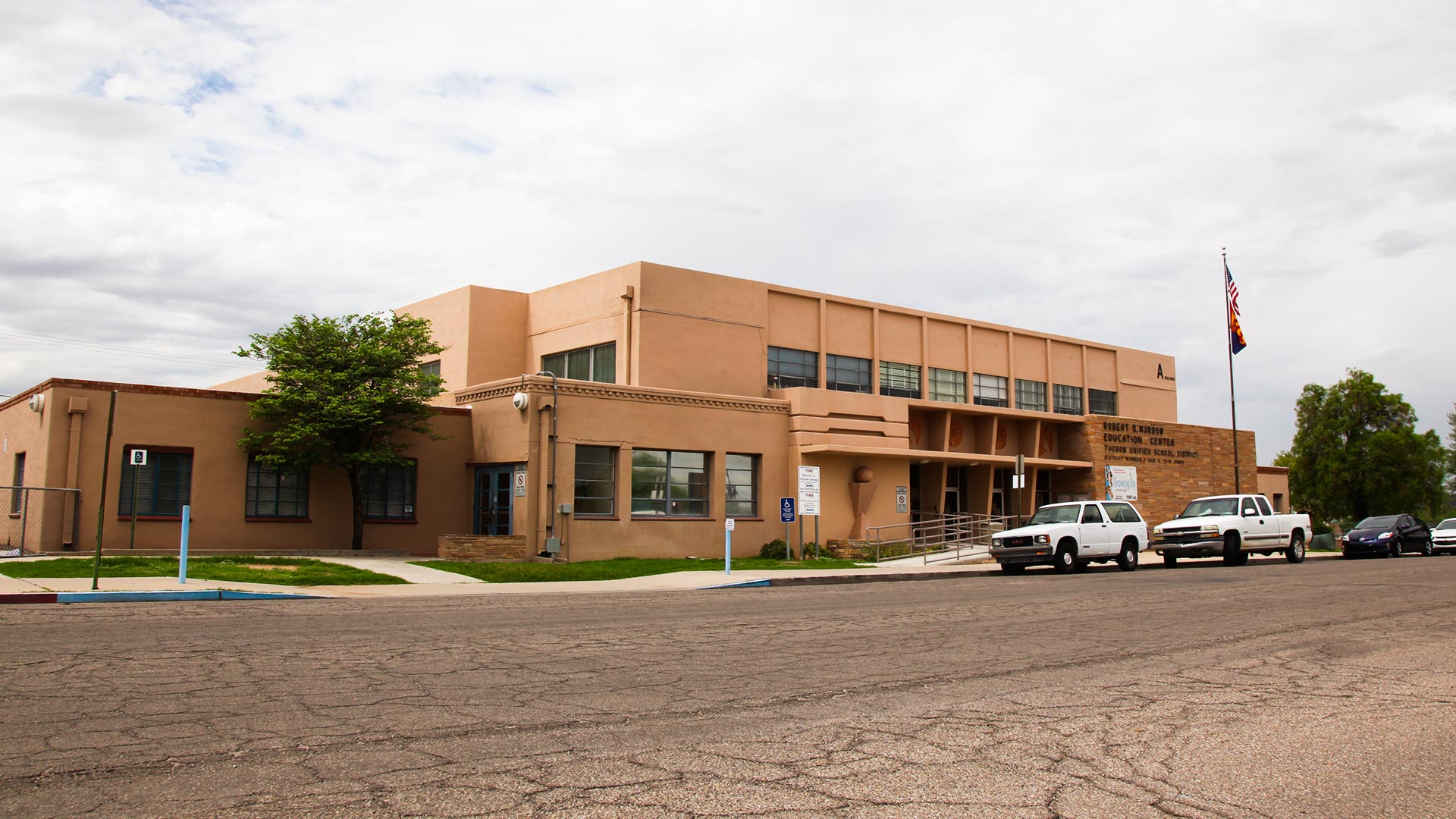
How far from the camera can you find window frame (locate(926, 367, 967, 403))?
41438mm

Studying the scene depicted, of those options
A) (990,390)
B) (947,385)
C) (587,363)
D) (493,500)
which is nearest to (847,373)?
(947,385)

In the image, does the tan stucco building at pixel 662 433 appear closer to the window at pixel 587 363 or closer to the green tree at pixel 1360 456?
the window at pixel 587 363

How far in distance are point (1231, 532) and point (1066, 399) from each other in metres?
17.5

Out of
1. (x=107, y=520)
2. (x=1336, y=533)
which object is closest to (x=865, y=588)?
(x=107, y=520)

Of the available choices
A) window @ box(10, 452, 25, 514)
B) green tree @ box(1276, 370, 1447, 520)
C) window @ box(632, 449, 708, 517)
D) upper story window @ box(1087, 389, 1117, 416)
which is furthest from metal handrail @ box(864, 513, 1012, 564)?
green tree @ box(1276, 370, 1447, 520)

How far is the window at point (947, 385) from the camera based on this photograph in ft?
136

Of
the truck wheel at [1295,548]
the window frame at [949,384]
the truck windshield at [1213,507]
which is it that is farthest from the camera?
the window frame at [949,384]

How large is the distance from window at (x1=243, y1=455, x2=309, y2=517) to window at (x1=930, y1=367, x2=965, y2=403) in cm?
2301

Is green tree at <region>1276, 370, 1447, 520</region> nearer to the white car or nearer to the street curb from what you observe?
the white car

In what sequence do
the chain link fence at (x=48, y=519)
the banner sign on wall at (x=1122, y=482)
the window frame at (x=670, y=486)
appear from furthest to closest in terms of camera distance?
the banner sign on wall at (x=1122, y=482) → the window frame at (x=670, y=486) → the chain link fence at (x=48, y=519)

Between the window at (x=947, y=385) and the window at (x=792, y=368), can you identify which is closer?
the window at (x=792, y=368)

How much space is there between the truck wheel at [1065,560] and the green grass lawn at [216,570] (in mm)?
15628

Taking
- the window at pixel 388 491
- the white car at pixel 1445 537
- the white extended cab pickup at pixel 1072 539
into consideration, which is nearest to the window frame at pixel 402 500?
the window at pixel 388 491

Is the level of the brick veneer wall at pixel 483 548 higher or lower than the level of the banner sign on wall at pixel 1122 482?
lower
